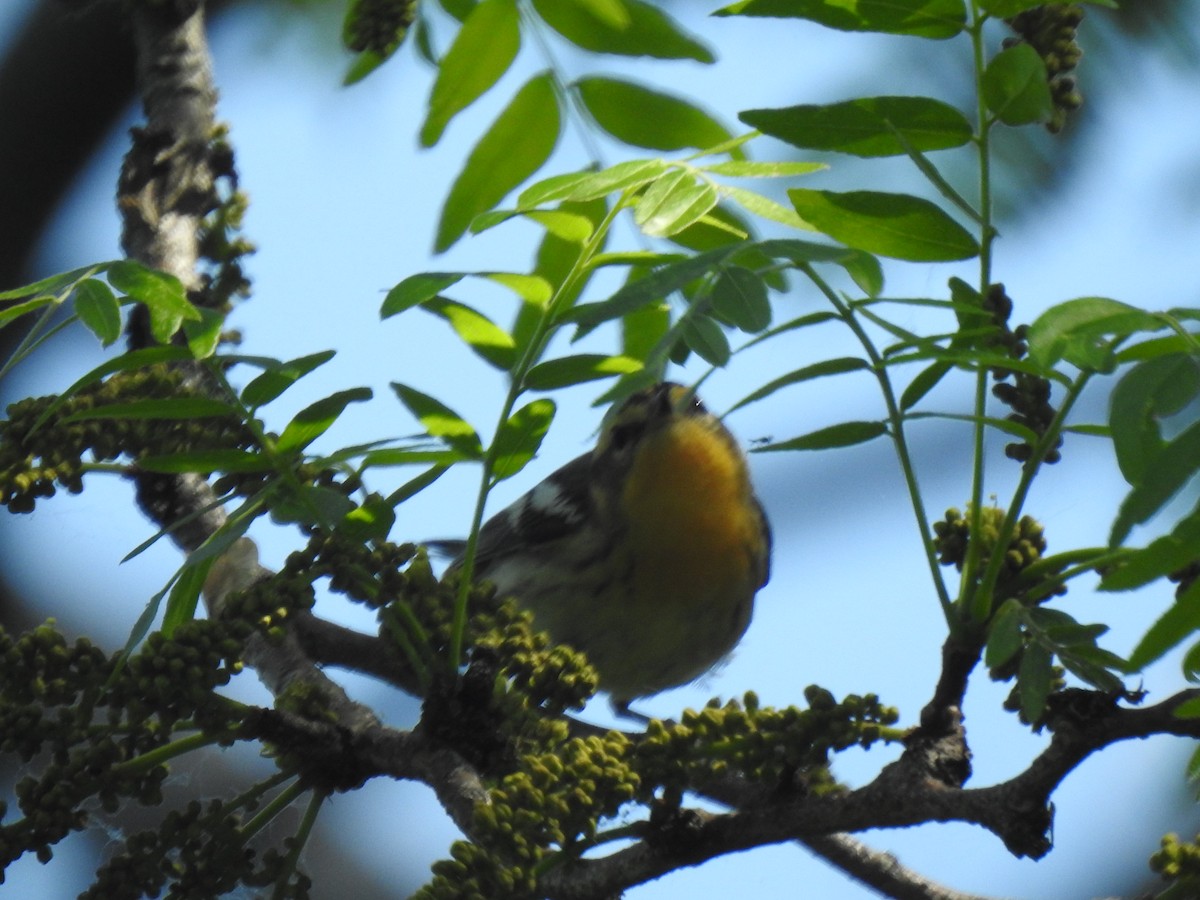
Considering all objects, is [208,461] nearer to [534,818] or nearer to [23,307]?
[23,307]

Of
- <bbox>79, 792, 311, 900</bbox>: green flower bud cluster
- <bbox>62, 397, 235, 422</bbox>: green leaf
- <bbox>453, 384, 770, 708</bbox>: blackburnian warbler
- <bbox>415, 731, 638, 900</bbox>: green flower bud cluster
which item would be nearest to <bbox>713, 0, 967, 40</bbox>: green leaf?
<bbox>62, 397, 235, 422</bbox>: green leaf

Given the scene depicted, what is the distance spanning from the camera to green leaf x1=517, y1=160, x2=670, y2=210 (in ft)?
6.93

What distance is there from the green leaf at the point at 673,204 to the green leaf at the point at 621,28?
2.97 feet

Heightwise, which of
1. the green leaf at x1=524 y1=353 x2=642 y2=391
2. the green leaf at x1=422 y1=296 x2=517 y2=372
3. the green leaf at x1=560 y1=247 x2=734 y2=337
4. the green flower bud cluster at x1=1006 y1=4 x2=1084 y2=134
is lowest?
the green leaf at x1=560 y1=247 x2=734 y2=337

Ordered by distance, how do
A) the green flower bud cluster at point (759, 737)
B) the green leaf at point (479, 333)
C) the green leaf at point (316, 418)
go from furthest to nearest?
the green leaf at point (479, 333) → the green leaf at point (316, 418) → the green flower bud cluster at point (759, 737)

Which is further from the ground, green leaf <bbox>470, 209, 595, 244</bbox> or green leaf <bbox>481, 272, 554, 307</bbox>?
green leaf <bbox>470, 209, 595, 244</bbox>

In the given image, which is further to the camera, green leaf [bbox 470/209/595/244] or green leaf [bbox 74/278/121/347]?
green leaf [bbox 470/209/595/244]

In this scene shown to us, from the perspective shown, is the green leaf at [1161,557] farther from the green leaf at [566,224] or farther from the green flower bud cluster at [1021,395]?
the green leaf at [566,224]

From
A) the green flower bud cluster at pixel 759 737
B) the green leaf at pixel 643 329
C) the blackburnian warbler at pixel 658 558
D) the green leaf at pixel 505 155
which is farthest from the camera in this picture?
the blackburnian warbler at pixel 658 558

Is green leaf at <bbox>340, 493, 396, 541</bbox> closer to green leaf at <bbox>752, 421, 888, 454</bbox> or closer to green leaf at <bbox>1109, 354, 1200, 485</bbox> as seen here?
green leaf at <bbox>752, 421, 888, 454</bbox>

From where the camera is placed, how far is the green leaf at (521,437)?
7.72 ft

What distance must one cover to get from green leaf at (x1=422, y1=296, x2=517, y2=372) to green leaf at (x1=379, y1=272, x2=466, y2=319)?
0.28 m

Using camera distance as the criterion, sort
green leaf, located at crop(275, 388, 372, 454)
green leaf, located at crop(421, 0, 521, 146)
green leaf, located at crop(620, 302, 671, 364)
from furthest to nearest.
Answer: green leaf, located at crop(421, 0, 521, 146)
green leaf, located at crop(620, 302, 671, 364)
green leaf, located at crop(275, 388, 372, 454)

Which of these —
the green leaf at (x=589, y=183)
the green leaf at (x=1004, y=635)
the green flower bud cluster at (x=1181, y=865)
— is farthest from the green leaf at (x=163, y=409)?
the green flower bud cluster at (x=1181, y=865)
